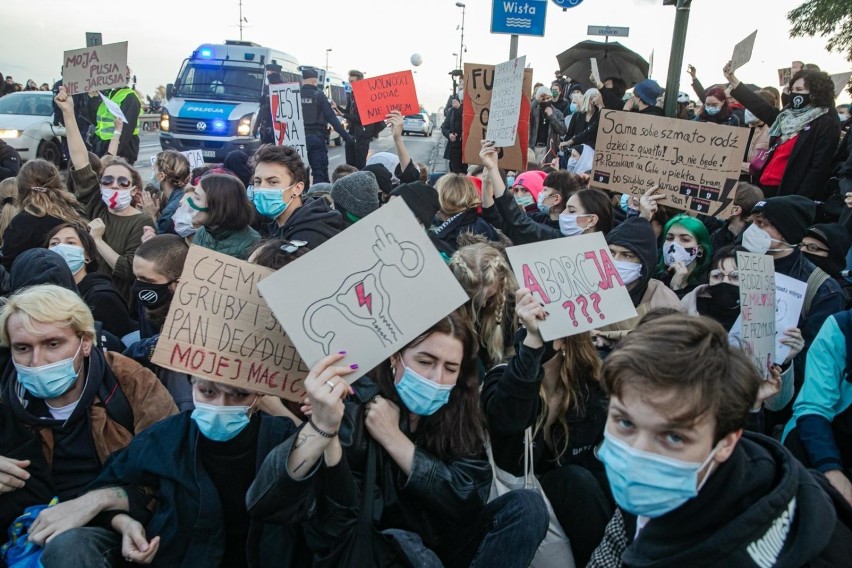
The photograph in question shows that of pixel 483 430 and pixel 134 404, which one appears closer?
pixel 483 430

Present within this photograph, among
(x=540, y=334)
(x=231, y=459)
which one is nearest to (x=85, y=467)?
(x=231, y=459)

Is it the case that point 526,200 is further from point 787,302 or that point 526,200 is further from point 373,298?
point 373,298

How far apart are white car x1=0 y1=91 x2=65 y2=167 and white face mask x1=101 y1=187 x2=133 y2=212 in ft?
32.5

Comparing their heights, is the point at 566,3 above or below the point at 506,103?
above

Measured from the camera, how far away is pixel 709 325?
6.29 ft

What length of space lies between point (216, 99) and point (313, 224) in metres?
14.1

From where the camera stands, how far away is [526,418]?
9.18 ft

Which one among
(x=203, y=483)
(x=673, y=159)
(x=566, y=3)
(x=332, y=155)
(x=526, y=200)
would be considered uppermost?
(x=566, y=3)

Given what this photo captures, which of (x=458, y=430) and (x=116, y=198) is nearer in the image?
(x=458, y=430)

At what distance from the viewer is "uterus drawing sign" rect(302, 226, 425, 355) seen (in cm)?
233

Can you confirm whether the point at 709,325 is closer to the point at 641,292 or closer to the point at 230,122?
the point at 641,292

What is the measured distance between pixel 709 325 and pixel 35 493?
2727 millimetres

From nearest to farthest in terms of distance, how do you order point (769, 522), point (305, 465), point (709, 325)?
1. point (769, 522)
2. point (709, 325)
3. point (305, 465)

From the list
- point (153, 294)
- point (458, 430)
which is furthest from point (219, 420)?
point (153, 294)
